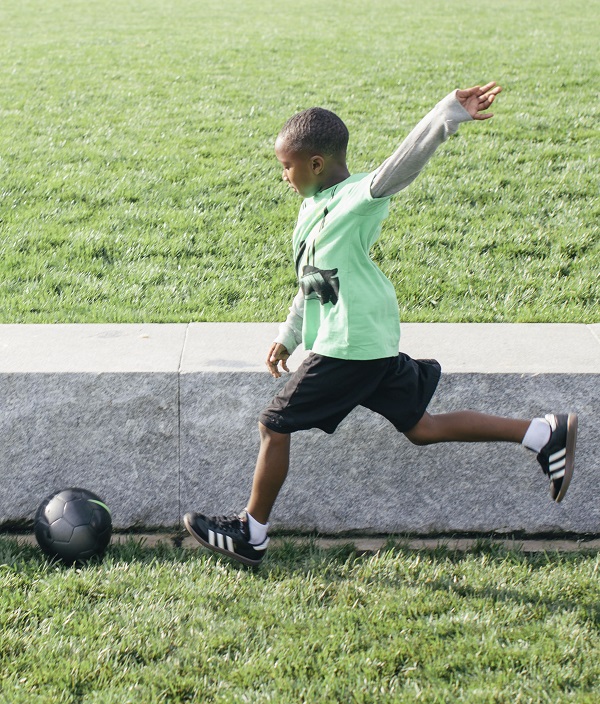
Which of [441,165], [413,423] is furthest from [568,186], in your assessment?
[413,423]

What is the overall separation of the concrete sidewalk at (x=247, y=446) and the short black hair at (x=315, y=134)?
0.98m

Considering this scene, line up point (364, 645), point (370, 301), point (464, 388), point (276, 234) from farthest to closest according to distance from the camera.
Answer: point (276, 234) < point (464, 388) < point (370, 301) < point (364, 645)

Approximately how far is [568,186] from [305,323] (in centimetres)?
370

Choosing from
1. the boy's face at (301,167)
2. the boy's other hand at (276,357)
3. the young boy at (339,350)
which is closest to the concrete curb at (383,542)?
the young boy at (339,350)

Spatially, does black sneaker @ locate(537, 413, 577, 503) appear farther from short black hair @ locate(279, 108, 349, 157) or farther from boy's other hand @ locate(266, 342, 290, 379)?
short black hair @ locate(279, 108, 349, 157)

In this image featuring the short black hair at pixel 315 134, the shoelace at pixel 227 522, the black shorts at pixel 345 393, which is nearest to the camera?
the short black hair at pixel 315 134

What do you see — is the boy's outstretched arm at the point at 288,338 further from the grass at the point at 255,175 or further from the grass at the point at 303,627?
the grass at the point at 255,175

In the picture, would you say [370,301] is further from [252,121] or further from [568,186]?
[252,121]

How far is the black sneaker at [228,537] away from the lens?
3.52 meters

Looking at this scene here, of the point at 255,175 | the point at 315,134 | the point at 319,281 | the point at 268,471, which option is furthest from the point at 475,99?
the point at 255,175

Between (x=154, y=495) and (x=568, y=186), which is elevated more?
(x=568, y=186)

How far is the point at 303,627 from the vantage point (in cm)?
314

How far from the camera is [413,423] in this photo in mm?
3516

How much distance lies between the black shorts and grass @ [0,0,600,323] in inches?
51.3
